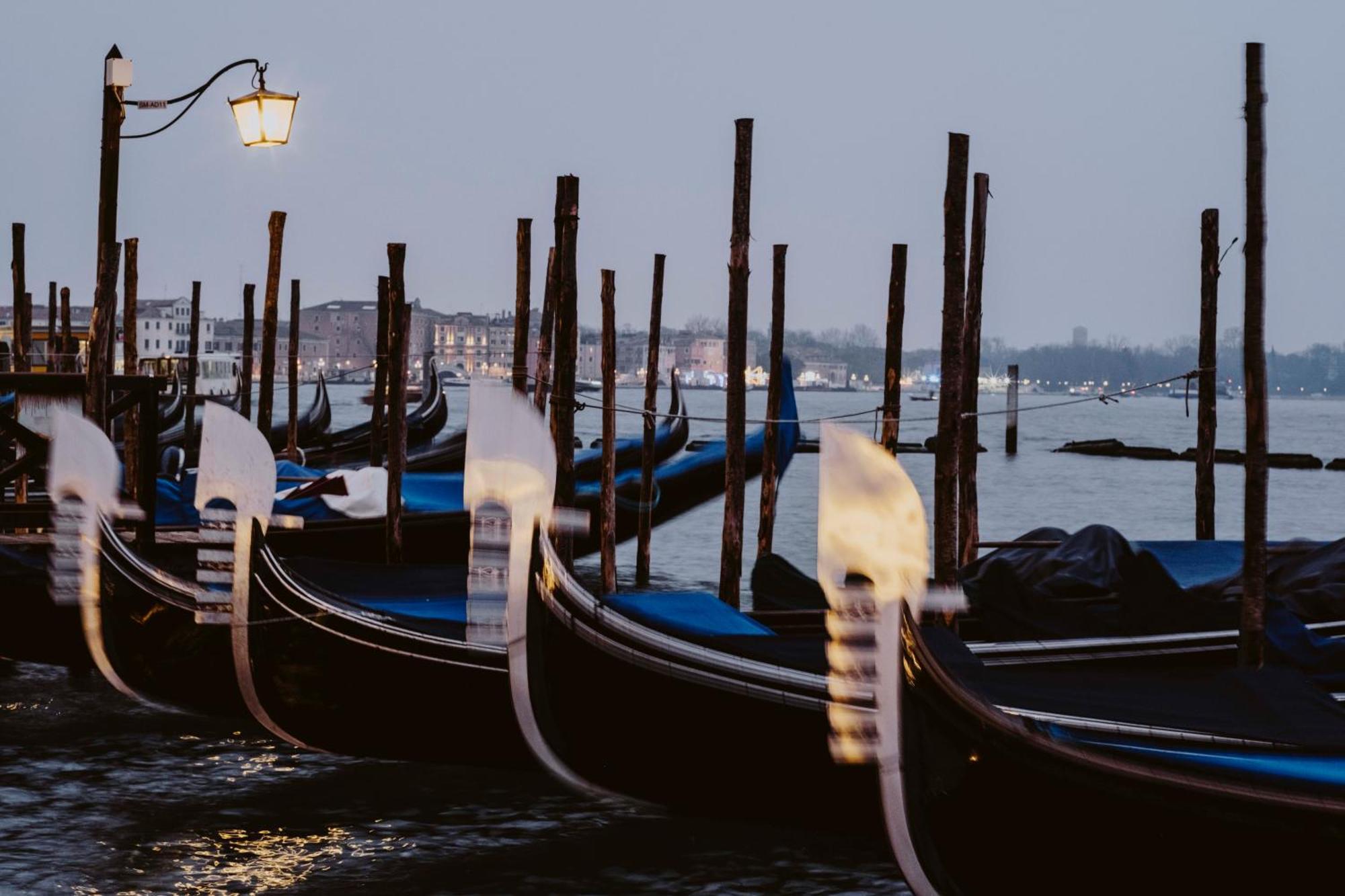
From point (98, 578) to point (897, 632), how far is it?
3826 mm

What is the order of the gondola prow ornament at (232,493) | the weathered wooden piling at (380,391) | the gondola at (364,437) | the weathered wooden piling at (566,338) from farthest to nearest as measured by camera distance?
the gondola at (364,437) < the weathered wooden piling at (380,391) < the weathered wooden piling at (566,338) < the gondola prow ornament at (232,493)

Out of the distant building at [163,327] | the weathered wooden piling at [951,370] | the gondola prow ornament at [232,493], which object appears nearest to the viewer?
the gondola prow ornament at [232,493]

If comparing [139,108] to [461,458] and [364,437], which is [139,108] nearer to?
[461,458]

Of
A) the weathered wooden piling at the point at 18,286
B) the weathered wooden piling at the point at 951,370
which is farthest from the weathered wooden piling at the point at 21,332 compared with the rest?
the weathered wooden piling at the point at 951,370

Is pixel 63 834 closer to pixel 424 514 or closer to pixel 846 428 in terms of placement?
pixel 846 428

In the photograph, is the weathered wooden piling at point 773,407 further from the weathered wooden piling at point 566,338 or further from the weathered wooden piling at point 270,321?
the weathered wooden piling at point 270,321

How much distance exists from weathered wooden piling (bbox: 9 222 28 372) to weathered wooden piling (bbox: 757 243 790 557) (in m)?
7.26

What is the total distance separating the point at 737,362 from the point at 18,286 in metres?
8.31

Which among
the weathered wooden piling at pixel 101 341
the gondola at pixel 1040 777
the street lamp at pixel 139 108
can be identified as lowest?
the gondola at pixel 1040 777

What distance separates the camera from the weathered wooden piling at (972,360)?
6703 mm

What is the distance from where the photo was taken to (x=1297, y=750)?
3.23 metres

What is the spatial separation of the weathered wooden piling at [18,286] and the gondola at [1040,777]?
439 inches

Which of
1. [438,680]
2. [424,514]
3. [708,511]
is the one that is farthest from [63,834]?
[708,511]

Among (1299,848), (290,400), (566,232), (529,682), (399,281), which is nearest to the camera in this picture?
(1299,848)
